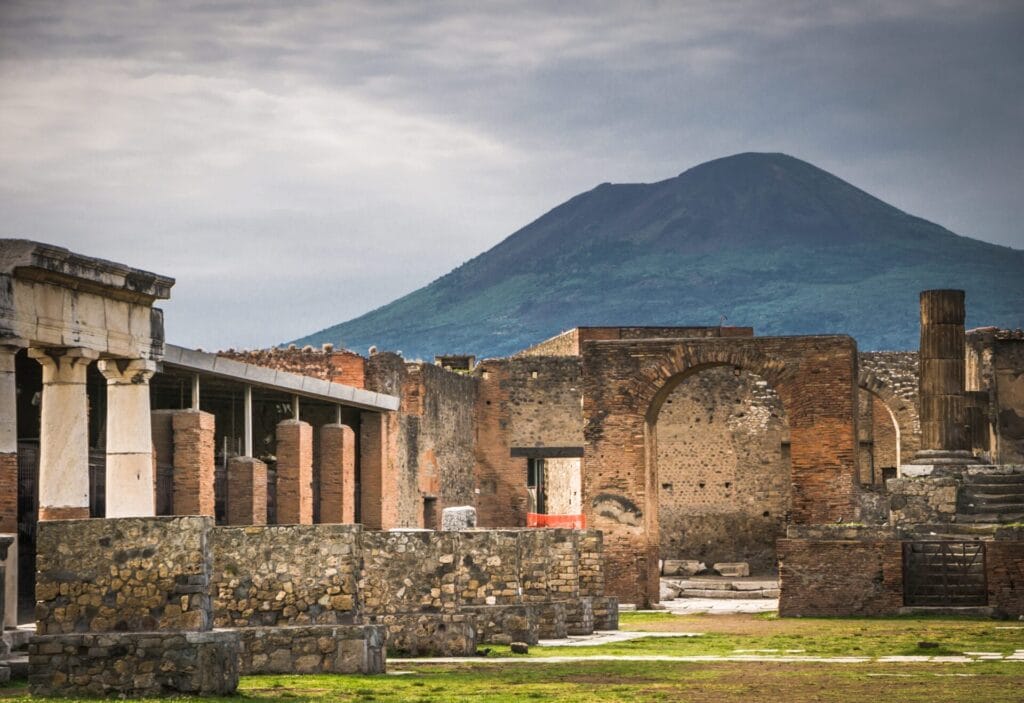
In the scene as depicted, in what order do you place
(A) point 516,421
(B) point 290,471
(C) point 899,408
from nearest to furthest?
(B) point 290,471
(C) point 899,408
(A) point 516,421

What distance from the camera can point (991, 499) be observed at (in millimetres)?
30688

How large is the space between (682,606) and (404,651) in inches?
Result: 583

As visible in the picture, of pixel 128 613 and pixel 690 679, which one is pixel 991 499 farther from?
pixel 128 613

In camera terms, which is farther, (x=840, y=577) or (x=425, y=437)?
(x=425, y=437)

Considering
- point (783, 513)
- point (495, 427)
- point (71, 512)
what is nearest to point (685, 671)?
point (71, 512)

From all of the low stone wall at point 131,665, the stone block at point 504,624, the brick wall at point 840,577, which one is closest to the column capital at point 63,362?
the stone block at point 504,624

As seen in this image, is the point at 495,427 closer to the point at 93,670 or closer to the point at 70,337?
the point at 70,337

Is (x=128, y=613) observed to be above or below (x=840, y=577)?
above

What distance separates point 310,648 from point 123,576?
9.16 feet

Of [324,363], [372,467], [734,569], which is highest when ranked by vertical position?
[324,363]

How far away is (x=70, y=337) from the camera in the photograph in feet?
75.2

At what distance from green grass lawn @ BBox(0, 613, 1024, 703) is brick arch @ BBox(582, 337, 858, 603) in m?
9.34

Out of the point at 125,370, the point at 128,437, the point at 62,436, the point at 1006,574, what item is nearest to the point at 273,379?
the point at 128,437

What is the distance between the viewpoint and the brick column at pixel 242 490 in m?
34.2
